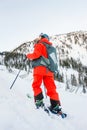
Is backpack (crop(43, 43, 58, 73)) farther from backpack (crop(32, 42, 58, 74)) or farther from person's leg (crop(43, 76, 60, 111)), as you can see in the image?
person's leg (crop(43, 76, 60, 111))

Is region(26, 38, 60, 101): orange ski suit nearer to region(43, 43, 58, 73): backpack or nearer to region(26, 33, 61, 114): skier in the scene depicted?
region(26, 33, 61, 114): skier

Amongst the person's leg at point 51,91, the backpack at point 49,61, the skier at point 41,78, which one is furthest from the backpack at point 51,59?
the person's leg at point 51,91

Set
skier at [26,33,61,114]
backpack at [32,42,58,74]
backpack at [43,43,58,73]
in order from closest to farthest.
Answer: skier at [26,33,61,114]
backpack at [32,42,58,74]
backpack at [43,43,58,73]

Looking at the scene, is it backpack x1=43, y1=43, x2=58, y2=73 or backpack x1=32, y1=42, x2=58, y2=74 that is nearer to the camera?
backpack x1=32, y1=42, x2=58, y2=74

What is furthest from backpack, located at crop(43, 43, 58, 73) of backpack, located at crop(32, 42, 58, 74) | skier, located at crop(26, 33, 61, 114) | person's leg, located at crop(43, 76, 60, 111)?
person's leg, located at crop(43, 76, 60, 111)

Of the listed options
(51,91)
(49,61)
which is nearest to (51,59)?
(49,61)

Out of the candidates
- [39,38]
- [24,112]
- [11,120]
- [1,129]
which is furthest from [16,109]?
[39,38]

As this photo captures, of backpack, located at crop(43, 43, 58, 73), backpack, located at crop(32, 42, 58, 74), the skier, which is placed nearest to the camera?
the skier

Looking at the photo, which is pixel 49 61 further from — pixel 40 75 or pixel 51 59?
pixel 40 75

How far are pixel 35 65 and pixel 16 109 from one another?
101 inches

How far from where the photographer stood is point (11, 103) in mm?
8031

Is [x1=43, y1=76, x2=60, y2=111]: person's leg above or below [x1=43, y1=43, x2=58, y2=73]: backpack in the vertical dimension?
below

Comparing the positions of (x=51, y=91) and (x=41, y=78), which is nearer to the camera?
(x=41, y=78)

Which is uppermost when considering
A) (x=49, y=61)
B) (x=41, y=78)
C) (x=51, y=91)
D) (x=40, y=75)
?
(x=49, y=61)
